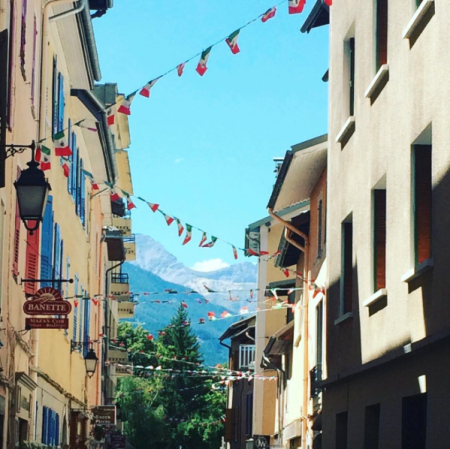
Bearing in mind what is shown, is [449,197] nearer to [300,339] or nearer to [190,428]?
[300,339]

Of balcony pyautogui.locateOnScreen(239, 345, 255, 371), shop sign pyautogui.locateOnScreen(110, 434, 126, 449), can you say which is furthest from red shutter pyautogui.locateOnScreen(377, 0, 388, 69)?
balcony pyautogui.locateOnScreen(239, 345, 255, 371)

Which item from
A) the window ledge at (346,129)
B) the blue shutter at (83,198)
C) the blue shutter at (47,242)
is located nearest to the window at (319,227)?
the window ledge at (346,129)

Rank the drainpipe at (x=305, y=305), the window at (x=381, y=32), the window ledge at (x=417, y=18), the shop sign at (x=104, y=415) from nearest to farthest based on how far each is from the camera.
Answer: the window ledge at (x=417, y=18), the window at (x=381, y=32), the drainpipe at (x=305, y=305), the shop sign at (x=104, y=415)

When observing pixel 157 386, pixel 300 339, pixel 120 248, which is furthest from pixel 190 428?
pixel 300 339

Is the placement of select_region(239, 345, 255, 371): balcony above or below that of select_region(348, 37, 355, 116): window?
below

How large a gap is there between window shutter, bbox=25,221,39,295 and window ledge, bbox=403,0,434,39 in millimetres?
7067

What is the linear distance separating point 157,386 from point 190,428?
4.71 metres

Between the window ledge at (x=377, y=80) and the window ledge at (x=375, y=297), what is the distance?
8.33 ft

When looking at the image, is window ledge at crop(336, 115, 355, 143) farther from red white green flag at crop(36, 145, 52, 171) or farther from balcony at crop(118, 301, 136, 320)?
balcony at crop(118, 301, 136, 320)

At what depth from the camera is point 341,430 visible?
17.0 meters

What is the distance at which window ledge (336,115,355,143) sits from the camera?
Answer: 1633 centimetres

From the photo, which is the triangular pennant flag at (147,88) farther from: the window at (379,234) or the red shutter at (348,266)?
the red shutter at (348,266)

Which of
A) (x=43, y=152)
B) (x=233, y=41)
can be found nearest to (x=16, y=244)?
(x=43, y=152)

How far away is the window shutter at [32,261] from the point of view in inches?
675
